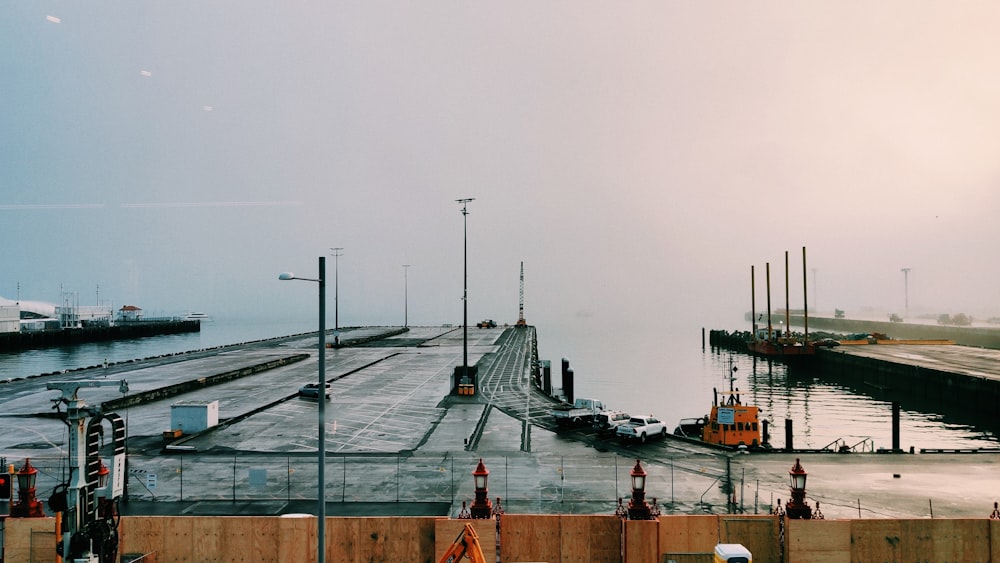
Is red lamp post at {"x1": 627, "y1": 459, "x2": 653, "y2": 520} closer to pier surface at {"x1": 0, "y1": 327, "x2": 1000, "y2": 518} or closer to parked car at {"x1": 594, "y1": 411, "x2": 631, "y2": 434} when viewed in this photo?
pier surface at {"x1": 0, "y1": 327, "x2": 1000, "y2": 518}

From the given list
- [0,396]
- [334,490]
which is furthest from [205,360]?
[334,490]

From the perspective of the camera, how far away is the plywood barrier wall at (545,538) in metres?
15.8

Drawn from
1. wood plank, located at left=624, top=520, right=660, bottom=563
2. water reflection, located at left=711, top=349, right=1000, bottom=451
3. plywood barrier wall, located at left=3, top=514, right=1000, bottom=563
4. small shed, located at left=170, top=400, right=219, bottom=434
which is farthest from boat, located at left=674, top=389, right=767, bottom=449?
small shed, located at left=170, top=400, right=219, bottom=434

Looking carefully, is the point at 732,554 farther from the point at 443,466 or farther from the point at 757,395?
the point at 757,395

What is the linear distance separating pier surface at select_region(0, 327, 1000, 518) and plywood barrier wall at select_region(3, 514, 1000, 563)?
619 cm

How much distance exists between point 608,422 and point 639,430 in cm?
424

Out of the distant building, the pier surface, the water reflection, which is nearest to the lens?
the pier surface

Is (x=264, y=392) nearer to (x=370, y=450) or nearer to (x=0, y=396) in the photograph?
(x=0, y=396)

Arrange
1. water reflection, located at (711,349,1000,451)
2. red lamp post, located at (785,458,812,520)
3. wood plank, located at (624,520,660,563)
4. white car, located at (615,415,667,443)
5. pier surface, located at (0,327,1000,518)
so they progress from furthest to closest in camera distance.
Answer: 1. water reflection, located at (711,349,1000,451)
2. white car, located at (615,415,667,443)
3. pier surface, located at (0,327,1000,518)
4. red lamp post, located at (785,458,812,520)
5. wood plank, located at (624,520,660,563)

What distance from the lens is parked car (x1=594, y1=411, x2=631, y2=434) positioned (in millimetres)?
36562

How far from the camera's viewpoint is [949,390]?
73.6 meters

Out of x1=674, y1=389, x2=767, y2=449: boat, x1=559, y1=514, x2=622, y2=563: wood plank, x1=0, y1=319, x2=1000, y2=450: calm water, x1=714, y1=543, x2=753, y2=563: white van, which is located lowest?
x1=0, y1=319, x2=1000, y2=450: calm water

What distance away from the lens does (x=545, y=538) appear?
16.3 metres

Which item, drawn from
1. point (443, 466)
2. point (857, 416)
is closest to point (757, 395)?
point (857, 416)
